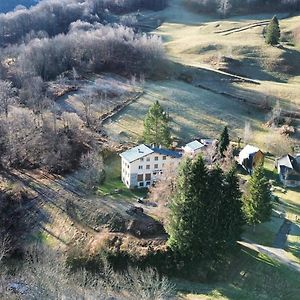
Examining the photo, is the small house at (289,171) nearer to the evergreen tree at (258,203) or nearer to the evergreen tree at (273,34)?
the evergreen tree at (258,203)

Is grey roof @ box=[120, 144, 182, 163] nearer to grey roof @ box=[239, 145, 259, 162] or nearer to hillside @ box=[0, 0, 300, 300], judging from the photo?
hillside @ box=[0, 0, 300, 300]

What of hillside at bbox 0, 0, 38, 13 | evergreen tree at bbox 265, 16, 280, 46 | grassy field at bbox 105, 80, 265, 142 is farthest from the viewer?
hillside at bbox 0, 0, 38, 13

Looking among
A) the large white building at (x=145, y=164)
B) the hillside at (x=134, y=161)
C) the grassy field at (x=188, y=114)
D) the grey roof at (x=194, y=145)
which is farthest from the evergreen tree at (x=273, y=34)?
the large white building at (x=145, y=164)

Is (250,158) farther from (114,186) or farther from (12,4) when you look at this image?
(12,4)

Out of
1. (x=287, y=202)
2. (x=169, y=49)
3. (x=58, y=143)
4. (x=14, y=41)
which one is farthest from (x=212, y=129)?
(x=14, y=41)

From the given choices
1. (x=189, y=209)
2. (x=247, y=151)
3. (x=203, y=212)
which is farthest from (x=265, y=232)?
(x=247, y=151)

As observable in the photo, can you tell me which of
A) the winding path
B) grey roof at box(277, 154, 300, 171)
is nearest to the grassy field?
grey roof at box(277, 154, 300, 171)
